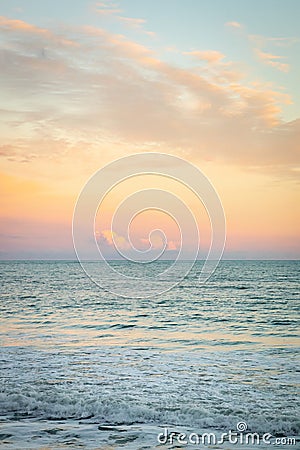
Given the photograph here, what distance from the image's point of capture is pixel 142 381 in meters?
12.1

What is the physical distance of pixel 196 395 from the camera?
35.8ft

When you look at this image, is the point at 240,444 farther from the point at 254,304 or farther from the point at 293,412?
the point at 254,304

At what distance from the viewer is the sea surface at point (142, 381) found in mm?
8734

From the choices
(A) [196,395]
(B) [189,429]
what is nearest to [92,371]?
(A) [196,395]

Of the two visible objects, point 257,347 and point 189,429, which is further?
point 257,347

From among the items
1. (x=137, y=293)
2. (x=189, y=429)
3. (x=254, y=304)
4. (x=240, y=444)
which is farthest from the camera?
(x=137, y=293)

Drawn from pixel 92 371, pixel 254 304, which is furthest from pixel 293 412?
pixel 254 304

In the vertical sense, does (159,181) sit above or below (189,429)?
above

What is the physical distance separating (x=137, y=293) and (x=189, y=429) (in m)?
35.4

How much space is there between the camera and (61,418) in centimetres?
952

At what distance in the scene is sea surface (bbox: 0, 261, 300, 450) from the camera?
8734mm

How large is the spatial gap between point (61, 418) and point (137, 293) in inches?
1370

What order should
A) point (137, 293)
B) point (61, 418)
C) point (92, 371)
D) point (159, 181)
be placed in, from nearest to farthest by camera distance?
1. point (61, 418)
2. point (92, 371)
3. point (159, 181)
4. point (137, 293)

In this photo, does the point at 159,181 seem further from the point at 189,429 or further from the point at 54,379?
the point at 189,429
